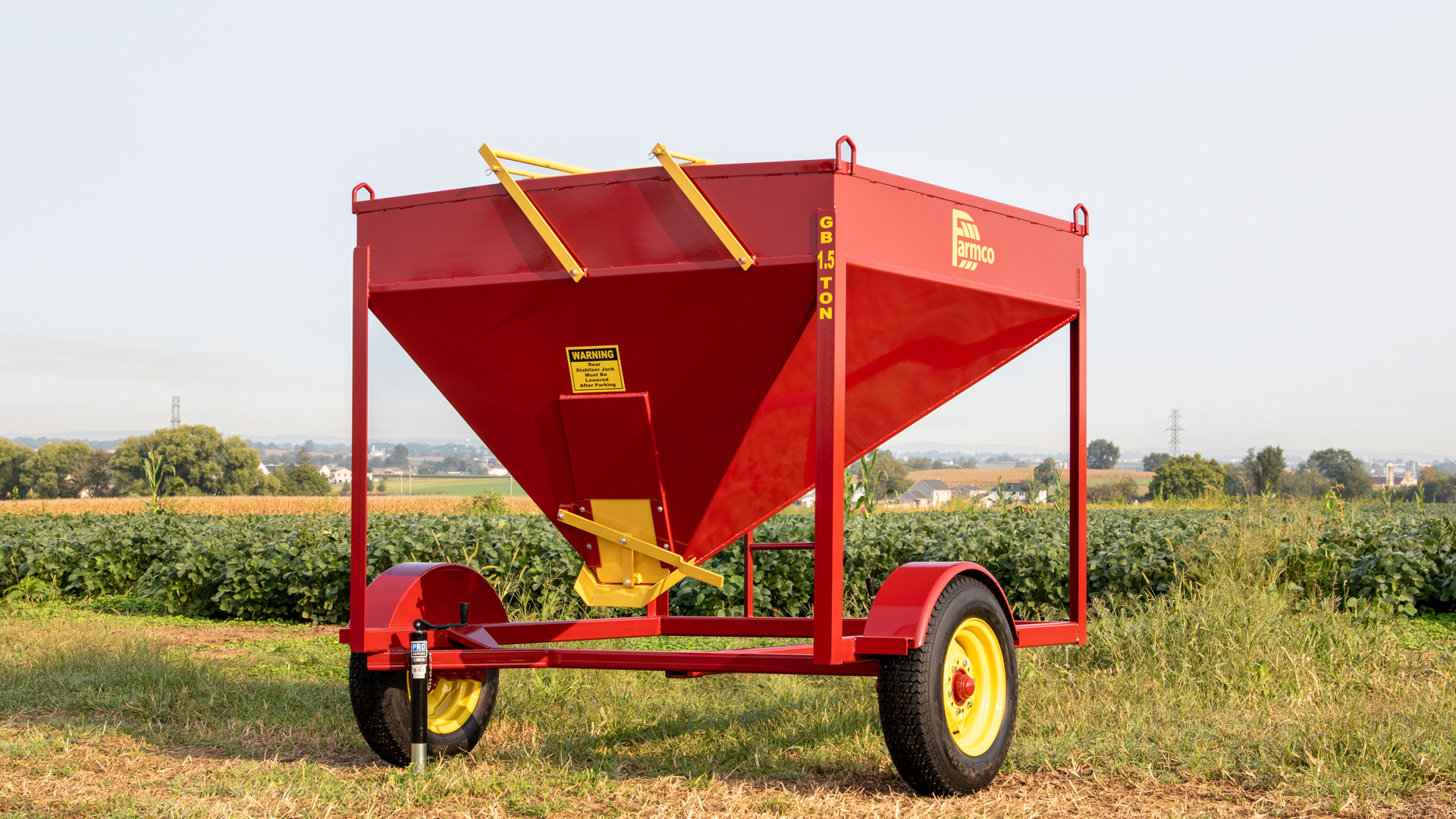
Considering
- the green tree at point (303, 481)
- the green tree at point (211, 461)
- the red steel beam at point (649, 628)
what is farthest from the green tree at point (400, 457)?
the green tree at point (211, 461)

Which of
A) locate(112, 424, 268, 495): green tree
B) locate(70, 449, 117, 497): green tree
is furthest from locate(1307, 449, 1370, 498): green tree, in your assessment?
locate(70, 449, 117, 497): green tree

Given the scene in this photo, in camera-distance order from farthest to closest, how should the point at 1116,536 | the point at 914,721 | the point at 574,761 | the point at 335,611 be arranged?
the point at 335,611, the point at 1116,536, the point at 574,761, the point at 914,721

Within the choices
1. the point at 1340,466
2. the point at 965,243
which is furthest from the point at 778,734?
the point at 1340,466

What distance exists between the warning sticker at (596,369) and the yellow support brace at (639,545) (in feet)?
2.55

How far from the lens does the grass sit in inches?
177

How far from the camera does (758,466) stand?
5.54 meters

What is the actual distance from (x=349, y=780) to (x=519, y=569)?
240 inches

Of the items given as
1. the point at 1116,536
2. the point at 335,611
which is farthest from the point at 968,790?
the point at 335,611

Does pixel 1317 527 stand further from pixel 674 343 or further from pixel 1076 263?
pixel 674 343

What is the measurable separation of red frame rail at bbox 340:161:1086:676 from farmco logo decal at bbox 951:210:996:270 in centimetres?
76

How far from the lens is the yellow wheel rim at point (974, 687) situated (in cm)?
470

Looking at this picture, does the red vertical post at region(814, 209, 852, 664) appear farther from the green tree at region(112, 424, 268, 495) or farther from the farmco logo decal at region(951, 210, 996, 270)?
the green tree at region(112, 424, 268, 495)

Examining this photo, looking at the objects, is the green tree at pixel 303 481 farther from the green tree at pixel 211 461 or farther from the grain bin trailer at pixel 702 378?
the grain bin trailer at pixel 702 378

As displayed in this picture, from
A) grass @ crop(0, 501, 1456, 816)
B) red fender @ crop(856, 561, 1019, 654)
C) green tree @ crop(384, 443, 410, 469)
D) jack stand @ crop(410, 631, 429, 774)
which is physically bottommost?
grass @ crop(0, 501, 1456, 816)
